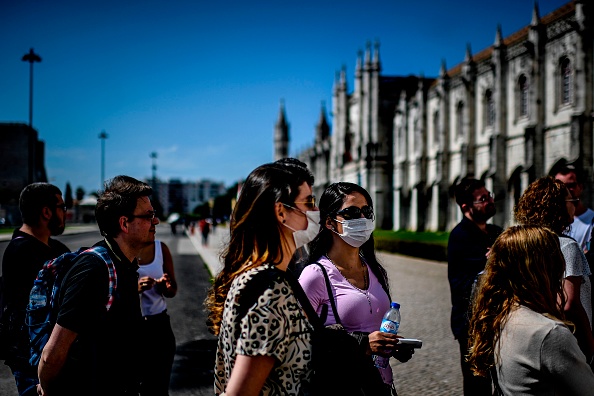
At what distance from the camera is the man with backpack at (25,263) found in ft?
10.6

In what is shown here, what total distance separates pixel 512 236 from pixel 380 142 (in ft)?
163

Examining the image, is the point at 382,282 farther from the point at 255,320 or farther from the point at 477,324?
the point at 255,320

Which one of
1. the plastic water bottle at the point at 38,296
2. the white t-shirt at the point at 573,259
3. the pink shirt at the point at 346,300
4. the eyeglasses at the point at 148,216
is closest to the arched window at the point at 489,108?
the white t-shirt at the point at 573,259

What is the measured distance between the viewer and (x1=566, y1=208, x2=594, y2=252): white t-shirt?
521 centimetres

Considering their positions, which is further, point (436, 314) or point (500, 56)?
point (500, 56)

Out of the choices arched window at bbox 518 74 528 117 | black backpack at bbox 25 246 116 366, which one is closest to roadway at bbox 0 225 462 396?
black backpack at bbox 25 246 116 366

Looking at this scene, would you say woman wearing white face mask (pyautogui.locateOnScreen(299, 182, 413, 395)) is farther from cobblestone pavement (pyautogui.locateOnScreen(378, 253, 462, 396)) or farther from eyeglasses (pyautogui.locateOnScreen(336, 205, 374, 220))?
cobblestone pavement (pyautogui.locateOnScreen(378, 253, 462, 396))

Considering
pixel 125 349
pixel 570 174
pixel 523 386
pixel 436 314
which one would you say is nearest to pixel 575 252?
pixel 523 386

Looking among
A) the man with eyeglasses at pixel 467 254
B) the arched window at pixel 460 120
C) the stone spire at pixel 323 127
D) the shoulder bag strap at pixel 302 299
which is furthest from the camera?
the stone spire at pixel 323 127

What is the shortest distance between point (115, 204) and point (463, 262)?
304 centimetres

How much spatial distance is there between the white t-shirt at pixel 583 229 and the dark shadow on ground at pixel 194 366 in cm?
422

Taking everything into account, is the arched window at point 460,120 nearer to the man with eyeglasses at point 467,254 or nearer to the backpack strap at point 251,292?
the man with eyeglasses at point 467,254

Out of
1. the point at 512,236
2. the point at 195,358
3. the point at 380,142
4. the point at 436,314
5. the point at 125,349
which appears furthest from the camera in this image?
the point at 380,142

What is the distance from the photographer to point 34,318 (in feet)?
9.89
